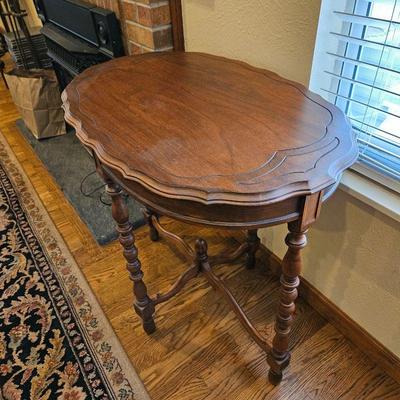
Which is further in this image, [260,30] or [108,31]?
[108,31]

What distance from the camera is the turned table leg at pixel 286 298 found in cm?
76

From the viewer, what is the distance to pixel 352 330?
1192 mm

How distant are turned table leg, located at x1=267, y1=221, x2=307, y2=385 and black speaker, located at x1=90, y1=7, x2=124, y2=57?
1.27m

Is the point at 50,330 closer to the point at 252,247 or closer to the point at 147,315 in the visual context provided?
the point at 147,315

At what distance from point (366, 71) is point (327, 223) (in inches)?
17.9

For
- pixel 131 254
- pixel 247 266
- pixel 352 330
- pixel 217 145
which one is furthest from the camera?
pixel 247 266

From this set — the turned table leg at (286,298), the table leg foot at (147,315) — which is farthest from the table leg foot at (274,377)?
the table leg foot at (147,315)

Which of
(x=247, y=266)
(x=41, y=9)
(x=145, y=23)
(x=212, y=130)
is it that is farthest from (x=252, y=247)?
(x=41, y=9)

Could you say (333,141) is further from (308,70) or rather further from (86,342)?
(86,342)

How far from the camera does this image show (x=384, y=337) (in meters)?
1.09

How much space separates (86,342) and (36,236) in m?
0.68

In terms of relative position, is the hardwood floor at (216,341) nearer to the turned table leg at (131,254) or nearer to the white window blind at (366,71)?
the turned table leg at (131,254)

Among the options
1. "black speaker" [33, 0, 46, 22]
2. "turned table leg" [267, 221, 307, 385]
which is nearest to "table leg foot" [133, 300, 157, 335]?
"turned table leg" [267, 221, 307, 385]

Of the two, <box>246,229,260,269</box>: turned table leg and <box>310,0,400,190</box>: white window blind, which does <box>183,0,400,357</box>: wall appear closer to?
<box>310,0,400,190</box>: white window blind
